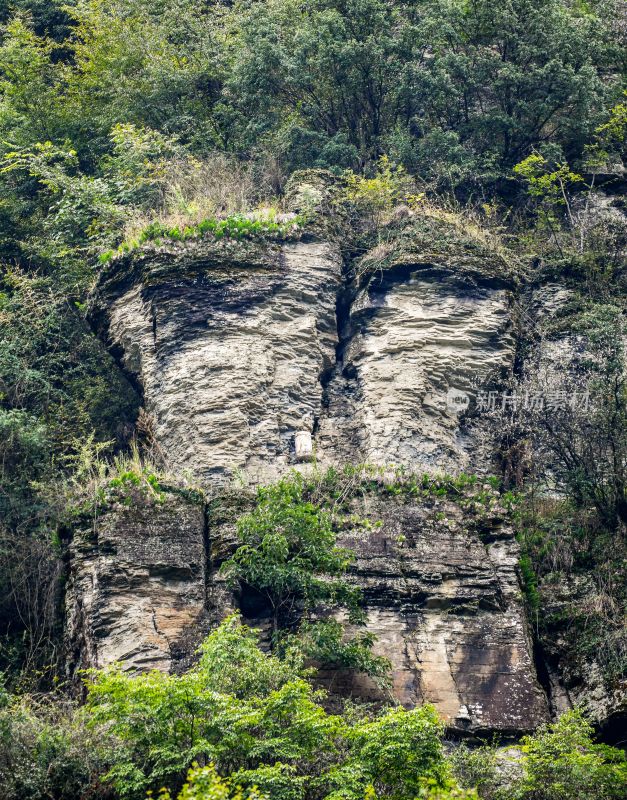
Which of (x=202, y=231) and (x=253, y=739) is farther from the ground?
(x=202, y=231)

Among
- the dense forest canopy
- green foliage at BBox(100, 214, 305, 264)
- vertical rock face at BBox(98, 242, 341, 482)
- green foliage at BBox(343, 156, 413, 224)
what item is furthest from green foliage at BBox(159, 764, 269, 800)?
green foliage at BBox(343, 156, 413, 224)

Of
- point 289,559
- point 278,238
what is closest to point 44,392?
point 278,238

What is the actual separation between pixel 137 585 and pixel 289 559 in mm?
2242

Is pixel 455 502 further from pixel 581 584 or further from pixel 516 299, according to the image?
pixel 516 299

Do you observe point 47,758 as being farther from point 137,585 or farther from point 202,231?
point 202,231

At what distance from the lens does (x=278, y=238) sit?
72.6 feet

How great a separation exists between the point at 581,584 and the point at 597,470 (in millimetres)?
2233

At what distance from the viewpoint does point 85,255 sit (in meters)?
24.6

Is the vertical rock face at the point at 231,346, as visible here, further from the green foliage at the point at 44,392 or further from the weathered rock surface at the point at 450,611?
the weathered rock surface at the point at 450,611

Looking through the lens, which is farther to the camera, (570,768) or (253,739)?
(570,768)

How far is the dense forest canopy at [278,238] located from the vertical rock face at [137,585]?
20.2 inches

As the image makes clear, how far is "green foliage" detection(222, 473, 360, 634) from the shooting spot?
17.0 meters

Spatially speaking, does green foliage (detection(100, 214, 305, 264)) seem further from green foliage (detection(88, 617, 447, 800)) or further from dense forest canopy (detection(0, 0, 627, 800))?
green foliage (detection(88, 617, 447, 800))

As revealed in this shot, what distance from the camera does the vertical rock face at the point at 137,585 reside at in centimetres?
1689
